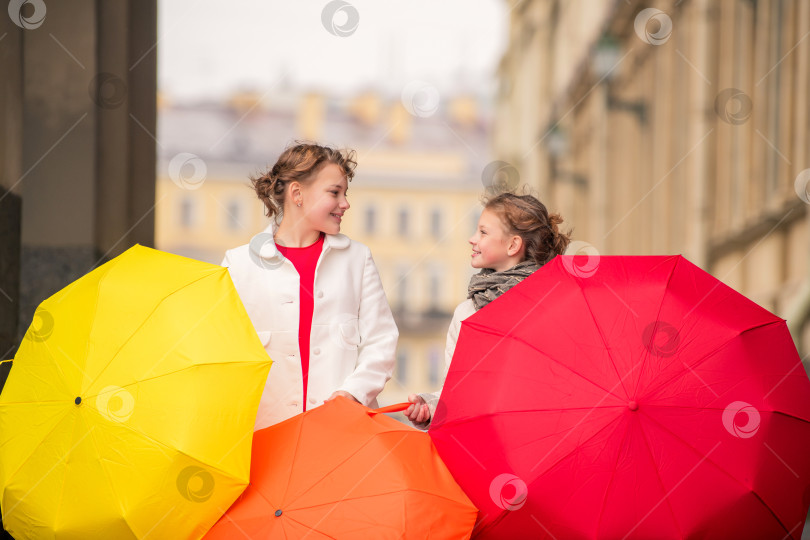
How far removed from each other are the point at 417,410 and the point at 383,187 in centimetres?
5552

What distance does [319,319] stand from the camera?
4406mm

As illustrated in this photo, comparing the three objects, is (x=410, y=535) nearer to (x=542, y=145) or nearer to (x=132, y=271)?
(x=132, y=271)

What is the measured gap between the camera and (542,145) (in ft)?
82.3

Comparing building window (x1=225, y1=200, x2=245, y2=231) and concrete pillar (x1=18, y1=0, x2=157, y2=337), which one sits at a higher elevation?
concrete pillar (x1=18, y1=0, x2=157, y2=337)

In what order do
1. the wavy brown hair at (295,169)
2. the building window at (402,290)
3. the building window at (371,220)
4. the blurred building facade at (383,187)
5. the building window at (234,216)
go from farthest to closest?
1. the building window at (402,290)
2. the building window at (371,220)
3. the blurred building facade at (383,187)
4. the building window at (234,216)
5. the wavy brown hair at (295,169)

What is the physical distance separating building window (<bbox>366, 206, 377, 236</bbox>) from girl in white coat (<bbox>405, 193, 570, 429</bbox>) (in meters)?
54.3

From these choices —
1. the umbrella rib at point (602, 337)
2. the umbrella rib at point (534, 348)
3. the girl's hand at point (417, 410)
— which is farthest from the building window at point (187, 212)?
the umbrella rib at point (602, 337)

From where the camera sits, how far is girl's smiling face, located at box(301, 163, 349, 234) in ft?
14.5

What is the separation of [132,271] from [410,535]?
1386 millimetres

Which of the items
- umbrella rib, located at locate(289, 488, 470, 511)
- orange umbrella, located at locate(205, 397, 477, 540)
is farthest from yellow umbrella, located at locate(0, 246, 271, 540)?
umbrella rib, located at locate(289, 488, 470, 511)

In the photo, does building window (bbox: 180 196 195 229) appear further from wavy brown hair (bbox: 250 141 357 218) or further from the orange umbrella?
the orange umbrella

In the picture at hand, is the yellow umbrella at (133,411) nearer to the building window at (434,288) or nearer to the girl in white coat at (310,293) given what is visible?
the girl in white coat at (310,293)

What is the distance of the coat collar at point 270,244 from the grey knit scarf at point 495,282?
588mm

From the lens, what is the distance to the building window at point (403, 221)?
59062 millimetres
